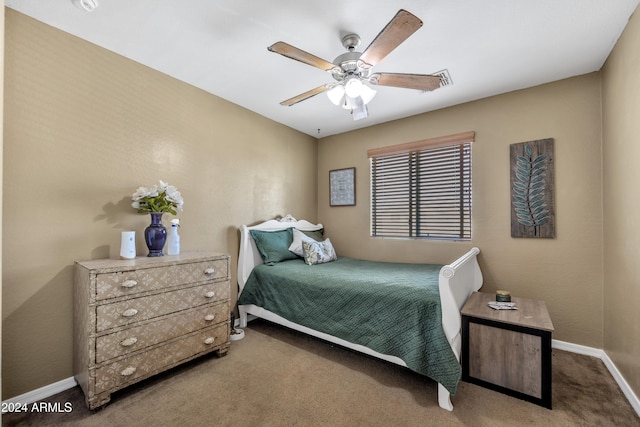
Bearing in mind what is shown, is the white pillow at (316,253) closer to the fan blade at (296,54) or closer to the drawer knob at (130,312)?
the drawer knob at (130,312)

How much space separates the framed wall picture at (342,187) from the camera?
3.96m

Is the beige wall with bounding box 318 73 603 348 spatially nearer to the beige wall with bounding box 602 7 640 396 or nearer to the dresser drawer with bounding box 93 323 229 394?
the beige wall with bounding box 602 7 640 396

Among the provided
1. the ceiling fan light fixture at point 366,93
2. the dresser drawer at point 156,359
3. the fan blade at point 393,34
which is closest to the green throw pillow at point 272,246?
the dresser drawer at point 156,359

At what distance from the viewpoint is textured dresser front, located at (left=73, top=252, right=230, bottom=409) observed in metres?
1.75

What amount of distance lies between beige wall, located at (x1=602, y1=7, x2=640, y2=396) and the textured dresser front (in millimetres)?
2957

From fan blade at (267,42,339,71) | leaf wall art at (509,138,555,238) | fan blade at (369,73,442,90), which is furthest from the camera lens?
leaf wall art at (509,138,555,238)

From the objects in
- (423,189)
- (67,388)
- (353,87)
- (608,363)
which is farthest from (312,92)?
(608,363)

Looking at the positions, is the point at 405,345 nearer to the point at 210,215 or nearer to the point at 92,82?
the point at 210,215

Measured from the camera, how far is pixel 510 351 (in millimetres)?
1891

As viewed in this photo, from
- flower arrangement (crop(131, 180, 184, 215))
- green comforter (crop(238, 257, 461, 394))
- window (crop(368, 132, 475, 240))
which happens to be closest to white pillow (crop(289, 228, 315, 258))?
green comforter (crop(238, 257, 461, 394))

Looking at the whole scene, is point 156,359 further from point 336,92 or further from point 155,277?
point 336,92

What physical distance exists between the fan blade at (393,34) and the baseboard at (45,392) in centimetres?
299

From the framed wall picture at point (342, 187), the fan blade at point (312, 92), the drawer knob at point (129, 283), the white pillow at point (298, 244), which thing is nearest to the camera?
the drawer knob at point (129, 283)

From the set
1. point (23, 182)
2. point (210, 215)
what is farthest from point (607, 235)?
point (23, 182)
